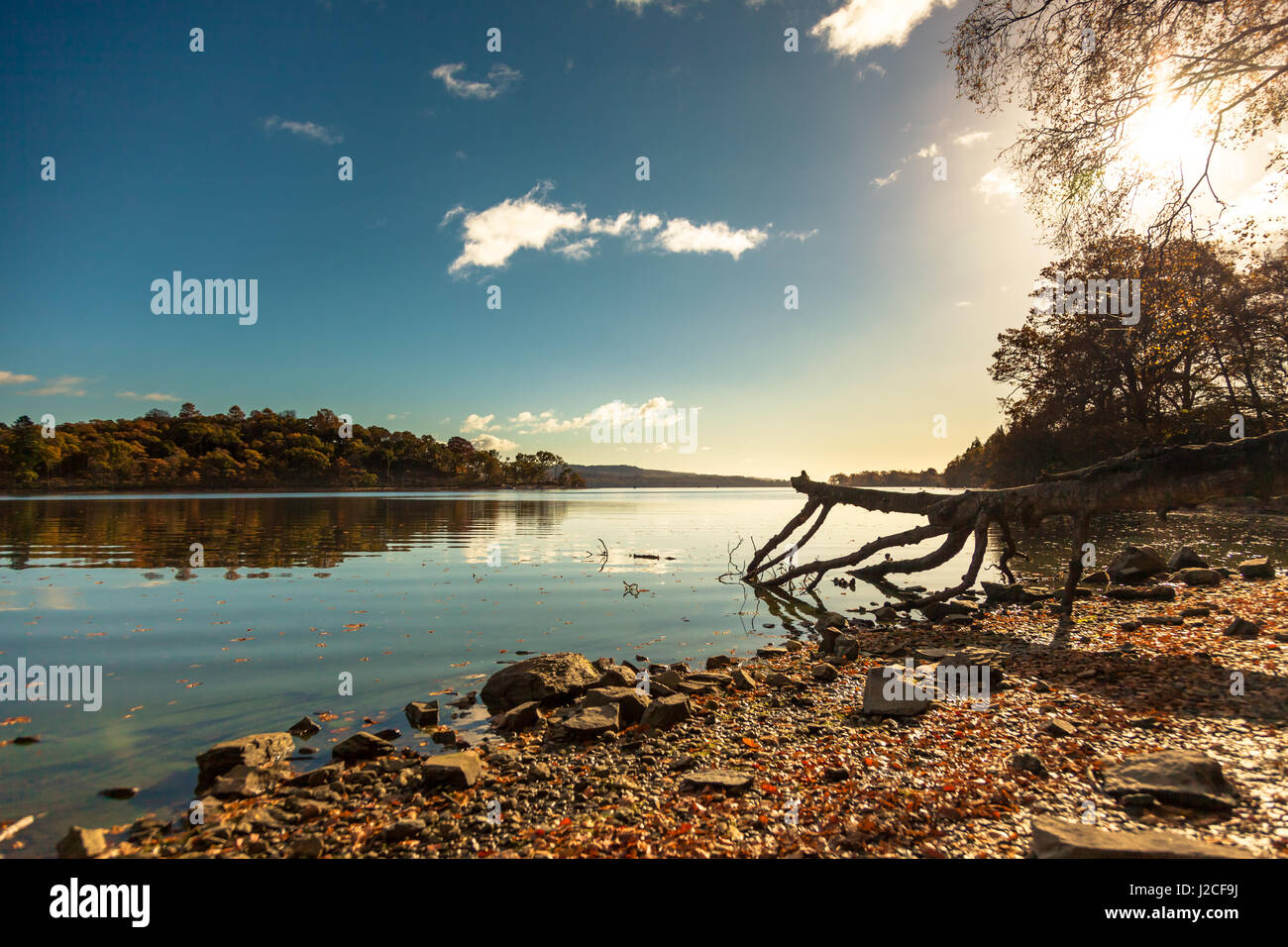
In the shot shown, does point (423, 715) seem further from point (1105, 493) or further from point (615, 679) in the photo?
point (1105, 493)

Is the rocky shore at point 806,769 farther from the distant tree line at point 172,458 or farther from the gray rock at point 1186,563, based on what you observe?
the distant tree line at point 172,458

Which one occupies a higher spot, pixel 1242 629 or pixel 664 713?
pixel 1242 629

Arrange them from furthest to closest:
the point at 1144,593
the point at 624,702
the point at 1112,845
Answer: the point at 1144,593
the point at 624,702
the point at 1112,845

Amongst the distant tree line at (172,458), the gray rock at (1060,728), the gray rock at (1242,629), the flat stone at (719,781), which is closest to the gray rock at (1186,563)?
the gray rock at (1242,629)

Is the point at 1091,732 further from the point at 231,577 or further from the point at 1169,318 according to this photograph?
the point at 231,577

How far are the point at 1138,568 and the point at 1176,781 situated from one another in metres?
16.9

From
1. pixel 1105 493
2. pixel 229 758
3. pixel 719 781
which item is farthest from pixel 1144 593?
pixel 229 758

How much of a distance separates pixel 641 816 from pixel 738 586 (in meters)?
14.5

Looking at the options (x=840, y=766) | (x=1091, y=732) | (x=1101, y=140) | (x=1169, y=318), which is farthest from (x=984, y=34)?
(x=840, y=766)

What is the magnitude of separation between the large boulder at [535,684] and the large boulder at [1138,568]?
59.0 feet

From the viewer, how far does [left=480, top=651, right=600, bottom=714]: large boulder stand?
831cm

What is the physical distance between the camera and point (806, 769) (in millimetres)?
5625

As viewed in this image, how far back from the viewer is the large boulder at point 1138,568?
55.4ft
